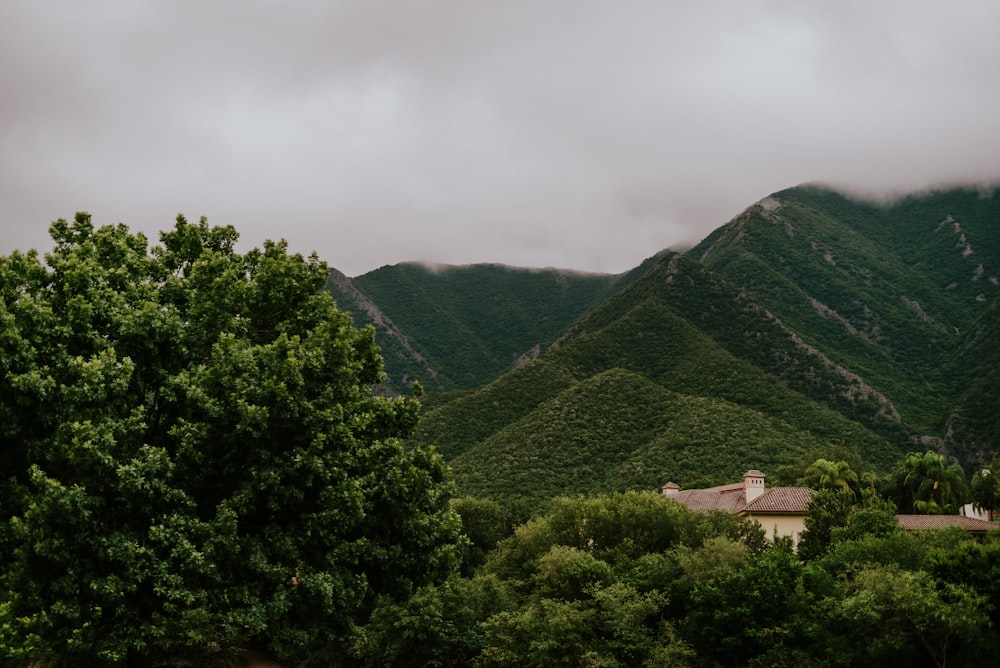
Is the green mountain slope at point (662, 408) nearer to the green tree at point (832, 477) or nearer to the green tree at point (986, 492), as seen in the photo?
the green tree at point (832, 477)

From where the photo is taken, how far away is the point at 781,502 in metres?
49.4

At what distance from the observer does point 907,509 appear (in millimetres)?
60000

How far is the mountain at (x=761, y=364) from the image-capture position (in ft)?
243

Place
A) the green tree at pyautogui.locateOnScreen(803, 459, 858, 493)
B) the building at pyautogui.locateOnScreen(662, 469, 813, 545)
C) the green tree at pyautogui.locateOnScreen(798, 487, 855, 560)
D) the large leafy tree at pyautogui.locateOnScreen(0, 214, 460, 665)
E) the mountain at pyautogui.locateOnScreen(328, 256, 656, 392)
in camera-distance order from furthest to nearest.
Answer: the mountain at pyautogui.locateOnScreen(328, 256, 656, 392) < the green tree at pyautogui.locateOnScreen(803, 459, 858, 493) < the building at pyautogui.locateOnScreen(662, 469, 813, 545) < the green tree at pyautogui.locateOnScreen(798, 487, 855, 560) < the large leafy tree at pyautogui.locateOnScreen(0, 214, 460, 665)

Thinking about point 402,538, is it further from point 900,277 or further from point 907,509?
point 900,277

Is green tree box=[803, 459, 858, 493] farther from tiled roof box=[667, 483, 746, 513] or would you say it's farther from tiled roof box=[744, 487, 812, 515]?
tiled roof box=[667, 483, 746, 513]

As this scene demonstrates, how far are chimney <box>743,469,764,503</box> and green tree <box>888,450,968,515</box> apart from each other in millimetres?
12048

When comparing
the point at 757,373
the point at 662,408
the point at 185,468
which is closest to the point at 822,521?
the point at 185,468

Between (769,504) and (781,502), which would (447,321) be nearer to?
(769,504)

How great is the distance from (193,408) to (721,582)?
20.9 m

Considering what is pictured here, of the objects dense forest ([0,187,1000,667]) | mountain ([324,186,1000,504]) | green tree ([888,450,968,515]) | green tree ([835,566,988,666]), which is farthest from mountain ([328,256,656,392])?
green tree ([835,566,988,666])

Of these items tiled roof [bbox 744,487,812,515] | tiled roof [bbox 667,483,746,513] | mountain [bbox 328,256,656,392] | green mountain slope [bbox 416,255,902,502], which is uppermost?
mountain [bbox 328,256,656,392]

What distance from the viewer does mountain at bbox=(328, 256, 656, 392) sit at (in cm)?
14888

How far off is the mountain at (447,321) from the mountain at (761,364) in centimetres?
97
